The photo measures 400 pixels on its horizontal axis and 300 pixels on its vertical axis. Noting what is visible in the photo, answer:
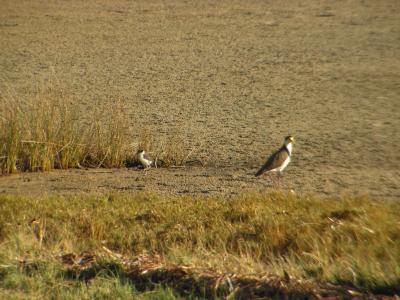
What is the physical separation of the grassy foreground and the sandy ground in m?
1.61

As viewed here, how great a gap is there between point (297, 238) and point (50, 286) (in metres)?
2.77

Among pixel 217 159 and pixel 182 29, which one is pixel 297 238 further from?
pixel 182 29

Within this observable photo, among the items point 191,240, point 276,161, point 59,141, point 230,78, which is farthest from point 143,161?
point 230,78

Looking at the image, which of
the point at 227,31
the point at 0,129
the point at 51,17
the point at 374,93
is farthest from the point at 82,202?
the point at 51,17

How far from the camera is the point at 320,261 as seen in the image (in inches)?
256

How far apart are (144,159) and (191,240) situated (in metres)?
4.31

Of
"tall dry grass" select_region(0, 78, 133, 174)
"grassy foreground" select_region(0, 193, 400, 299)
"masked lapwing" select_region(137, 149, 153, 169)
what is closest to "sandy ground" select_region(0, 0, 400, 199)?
"masked lapwing" select_region(137, 149, 153, 169)

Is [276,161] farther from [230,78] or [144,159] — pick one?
[230,78]

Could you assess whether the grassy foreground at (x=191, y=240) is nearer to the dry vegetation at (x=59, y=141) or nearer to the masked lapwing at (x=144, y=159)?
the masked lapwing at (x=144, y=159)

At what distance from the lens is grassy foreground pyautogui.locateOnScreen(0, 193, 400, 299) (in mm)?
6194

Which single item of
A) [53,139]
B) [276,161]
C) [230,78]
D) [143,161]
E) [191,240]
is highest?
[191,240]

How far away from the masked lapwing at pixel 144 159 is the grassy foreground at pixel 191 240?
170 centimetres

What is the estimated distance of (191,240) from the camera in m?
8.31

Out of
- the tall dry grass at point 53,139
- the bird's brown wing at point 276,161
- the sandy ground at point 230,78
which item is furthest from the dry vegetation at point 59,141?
the bird's brown wing at point 276,161
